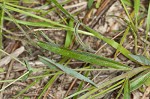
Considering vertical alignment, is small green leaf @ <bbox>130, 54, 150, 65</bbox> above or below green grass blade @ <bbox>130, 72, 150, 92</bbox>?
above

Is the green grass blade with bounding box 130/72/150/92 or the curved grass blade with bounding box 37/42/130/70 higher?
the curved grass blade with bounding box 37/42/130/70

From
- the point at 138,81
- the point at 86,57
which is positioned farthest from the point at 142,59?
the point at 86,57

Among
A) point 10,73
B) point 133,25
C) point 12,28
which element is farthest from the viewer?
point 12,28

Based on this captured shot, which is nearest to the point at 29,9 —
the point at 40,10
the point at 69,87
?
the point at 40,10

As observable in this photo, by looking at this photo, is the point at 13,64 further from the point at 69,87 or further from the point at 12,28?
the point at 69,87

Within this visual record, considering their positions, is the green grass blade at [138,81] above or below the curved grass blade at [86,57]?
below

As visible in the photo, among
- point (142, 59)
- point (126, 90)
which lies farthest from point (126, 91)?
point (142, 59)

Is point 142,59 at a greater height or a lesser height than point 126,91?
greater

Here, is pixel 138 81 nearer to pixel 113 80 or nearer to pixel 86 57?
pixel 113 80

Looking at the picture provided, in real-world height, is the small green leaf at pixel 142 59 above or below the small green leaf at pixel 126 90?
above

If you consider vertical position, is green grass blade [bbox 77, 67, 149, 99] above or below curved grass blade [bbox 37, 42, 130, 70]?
below

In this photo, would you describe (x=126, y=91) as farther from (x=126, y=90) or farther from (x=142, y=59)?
(x=142, y=59)
